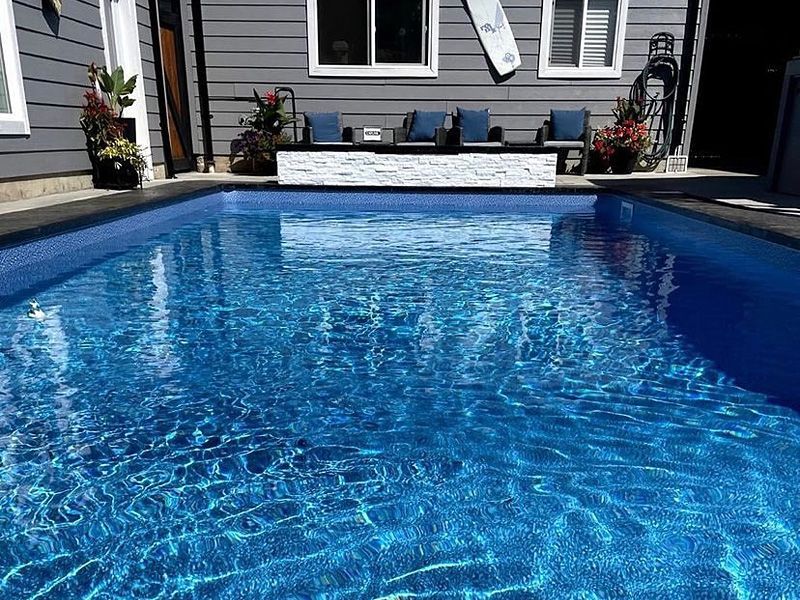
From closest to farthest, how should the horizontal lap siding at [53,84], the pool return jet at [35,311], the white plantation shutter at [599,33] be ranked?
the pool return jet at [35,311]
the horizontal lap siding at [53,84]
the white plantation shutter at [599,33]

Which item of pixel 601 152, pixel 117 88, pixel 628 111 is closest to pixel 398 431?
pixel 117 88

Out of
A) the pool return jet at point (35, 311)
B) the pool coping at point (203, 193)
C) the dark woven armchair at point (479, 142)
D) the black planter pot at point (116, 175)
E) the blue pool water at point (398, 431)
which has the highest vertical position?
the dark woven armchair at point (479, 142)

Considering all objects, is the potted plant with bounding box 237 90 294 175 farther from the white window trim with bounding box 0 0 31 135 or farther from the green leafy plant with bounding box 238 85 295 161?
the white window trim with bounding box 0 0 31 135

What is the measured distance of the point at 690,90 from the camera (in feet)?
30.5

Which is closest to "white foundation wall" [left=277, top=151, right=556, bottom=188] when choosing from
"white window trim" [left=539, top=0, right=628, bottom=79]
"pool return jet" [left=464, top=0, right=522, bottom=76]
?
"pool return jet" [left=464, top=0, right=522, bottom=76]

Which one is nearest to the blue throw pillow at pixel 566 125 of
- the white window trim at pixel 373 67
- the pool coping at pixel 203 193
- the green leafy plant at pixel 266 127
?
the pool coping at pixel 203 193

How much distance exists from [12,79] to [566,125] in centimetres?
725

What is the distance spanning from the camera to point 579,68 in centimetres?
917

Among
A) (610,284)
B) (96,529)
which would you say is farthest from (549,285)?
(96,529)

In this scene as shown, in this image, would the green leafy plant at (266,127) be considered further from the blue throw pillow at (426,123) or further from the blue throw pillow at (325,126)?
the blue throw pillow at (426,123)

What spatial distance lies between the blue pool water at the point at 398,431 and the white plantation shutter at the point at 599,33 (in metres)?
5.96

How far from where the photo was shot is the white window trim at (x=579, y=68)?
353 inches

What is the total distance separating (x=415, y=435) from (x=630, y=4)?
9.19m

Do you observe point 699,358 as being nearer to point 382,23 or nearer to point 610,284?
point 610,284
